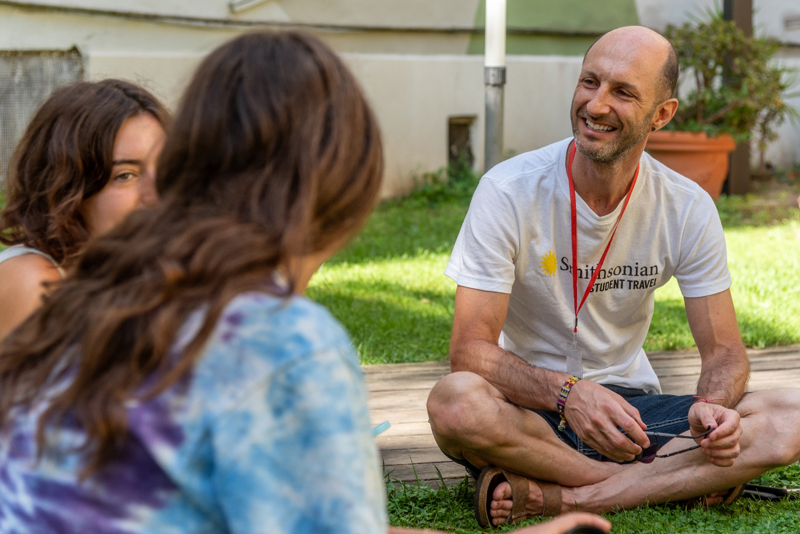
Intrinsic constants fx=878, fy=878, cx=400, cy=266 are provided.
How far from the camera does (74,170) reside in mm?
1877

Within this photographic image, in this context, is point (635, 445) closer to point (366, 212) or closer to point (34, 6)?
point (366, 212)

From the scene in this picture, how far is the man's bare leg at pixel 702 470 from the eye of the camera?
8.27ft

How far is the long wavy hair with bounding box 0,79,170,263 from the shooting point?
188 cm

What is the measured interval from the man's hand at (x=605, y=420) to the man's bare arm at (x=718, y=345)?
0.39 m

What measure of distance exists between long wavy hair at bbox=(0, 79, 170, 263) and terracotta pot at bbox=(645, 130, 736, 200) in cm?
652

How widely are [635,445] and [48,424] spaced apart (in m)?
1.71

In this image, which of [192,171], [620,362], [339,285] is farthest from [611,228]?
[339,285]

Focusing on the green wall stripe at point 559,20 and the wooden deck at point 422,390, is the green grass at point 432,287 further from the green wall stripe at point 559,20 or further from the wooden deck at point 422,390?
the green wall stripe at point 559,20

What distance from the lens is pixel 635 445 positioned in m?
2.33

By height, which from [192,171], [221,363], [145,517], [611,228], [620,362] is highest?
[192,171]

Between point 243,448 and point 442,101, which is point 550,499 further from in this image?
point 442,101

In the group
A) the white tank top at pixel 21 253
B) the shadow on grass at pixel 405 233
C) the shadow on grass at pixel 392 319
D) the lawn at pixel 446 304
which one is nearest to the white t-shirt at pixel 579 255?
the lawn at pixel 446 304

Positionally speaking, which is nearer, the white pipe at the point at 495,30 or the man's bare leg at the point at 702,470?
the man's bare leg at the point at 702,470

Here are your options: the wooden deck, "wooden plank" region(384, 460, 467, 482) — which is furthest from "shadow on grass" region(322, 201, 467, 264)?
"wooden plank" region(384, 460, 467, 482)
